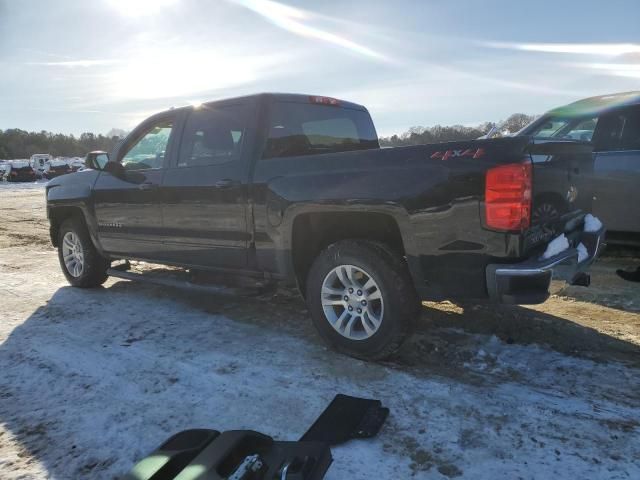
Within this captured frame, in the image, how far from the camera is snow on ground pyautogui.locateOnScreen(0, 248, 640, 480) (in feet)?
7.71

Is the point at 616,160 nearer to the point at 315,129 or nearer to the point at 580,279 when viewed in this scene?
the point at 580,279

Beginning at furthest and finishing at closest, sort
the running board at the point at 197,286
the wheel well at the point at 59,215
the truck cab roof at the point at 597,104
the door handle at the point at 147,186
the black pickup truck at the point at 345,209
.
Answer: the wheel well at the point at 59,215
the truck cab roof at the point at 597,104
the door handle at the point at 147,186
the running board at the point at 197,286
the black pickup truck at the point at 345,209

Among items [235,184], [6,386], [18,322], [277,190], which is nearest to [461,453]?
[277,190]

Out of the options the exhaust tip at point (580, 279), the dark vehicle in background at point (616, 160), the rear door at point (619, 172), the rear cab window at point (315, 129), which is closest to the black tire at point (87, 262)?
the rear cab window at point (315, 129)

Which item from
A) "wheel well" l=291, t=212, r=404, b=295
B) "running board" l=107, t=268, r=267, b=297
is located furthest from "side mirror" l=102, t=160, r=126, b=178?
"wheel well" l=291, t=212, r=404, b=295

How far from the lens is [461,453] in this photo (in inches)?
92.9

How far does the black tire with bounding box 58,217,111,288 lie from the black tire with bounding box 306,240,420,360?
345 centimetres

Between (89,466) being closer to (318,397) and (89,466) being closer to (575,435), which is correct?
(318,397)

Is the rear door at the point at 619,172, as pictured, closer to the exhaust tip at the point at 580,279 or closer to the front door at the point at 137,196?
the exhaust tip at the point at 580,279

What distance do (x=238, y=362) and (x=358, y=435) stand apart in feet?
4.18

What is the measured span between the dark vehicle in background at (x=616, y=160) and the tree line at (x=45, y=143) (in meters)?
75.8

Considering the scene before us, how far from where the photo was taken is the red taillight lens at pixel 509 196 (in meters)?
2.70

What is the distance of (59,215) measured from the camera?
6.02 m

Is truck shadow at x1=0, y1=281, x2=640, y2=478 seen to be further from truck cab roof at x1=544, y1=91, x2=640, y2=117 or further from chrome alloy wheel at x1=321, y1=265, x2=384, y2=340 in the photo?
truck cab roof at x1=544, y1=91, x2=640, y2=117
